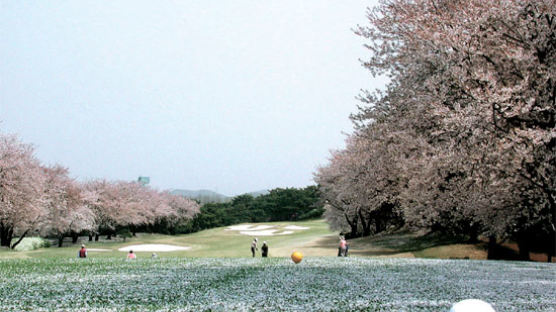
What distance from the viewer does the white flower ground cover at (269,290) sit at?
9172 mm

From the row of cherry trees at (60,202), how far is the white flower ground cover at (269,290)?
→ 29.8m

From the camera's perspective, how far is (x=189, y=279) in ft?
45.1

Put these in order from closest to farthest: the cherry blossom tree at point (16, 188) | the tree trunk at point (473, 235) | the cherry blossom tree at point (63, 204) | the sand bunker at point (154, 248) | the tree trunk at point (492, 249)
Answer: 1. the tree trunk at point (492, 249)
2. the tree trunk at point (473, 235)
3. the cherry blossom tree at point (16, 188)
4. the cherry blossom tree at point (63, 204)
5. the sand bunker at point (154, 248)

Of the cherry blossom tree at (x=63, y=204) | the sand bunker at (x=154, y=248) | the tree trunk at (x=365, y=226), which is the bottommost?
the sand bunker at (x=154, y=248)

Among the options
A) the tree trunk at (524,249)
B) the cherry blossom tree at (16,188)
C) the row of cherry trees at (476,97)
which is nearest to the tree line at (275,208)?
the cherry blossom tree at (16,188)

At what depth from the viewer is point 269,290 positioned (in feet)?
37.3

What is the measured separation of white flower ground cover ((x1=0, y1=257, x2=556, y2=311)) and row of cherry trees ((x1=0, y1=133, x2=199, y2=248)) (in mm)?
29838

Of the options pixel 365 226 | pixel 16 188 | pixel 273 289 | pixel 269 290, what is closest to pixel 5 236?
pixel 16 188

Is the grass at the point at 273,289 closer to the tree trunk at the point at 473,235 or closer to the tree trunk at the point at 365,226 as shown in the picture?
the tree trunk at the point at 473,235

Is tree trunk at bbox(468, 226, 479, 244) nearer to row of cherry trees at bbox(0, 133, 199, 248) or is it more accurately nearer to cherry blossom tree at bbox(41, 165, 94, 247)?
row of cherry trees at bbox(0, 133, 199, 248)

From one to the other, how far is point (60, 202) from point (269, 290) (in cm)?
5285

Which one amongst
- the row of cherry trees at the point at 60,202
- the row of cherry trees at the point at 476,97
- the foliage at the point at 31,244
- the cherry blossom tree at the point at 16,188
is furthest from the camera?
the foliage at the point at 31,244

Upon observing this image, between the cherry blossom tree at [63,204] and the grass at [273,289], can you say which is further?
the cherry blossom tree at [63,204]

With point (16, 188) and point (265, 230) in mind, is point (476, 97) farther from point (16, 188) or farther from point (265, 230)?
point (265, 230)
